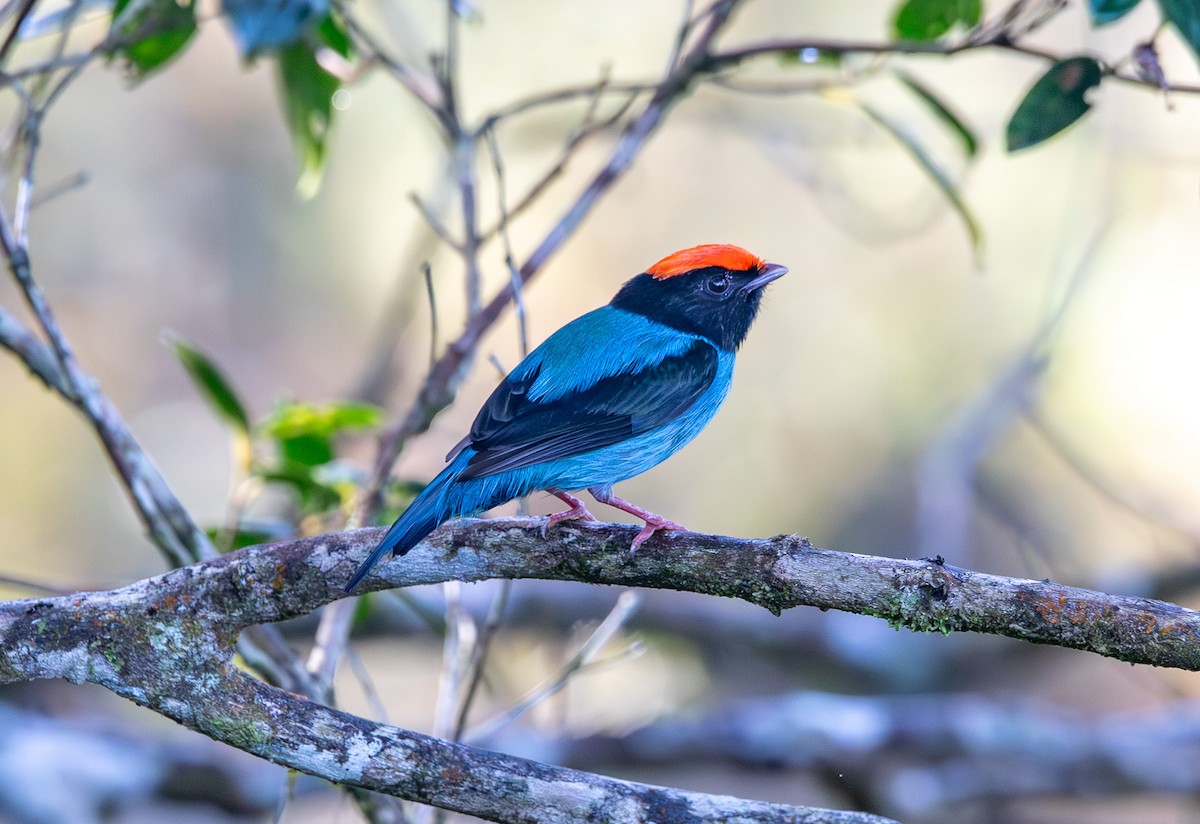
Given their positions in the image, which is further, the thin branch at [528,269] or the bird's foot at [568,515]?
the thin branch at [528,269]

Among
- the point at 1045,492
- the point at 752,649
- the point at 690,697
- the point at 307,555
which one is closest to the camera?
the point at 307,555

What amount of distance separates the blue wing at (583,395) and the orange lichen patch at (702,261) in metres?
0.35

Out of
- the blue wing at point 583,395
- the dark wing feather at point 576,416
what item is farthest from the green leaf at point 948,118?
the dark wing feather at point 576,416

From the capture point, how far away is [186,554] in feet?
12.0

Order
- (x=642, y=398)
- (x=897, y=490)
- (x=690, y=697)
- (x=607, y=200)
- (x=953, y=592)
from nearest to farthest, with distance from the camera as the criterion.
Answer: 1. (x=953, y=592)
2. (x=642, y=398)
3. (x=690, y=697)
4. (x=897, y=490)
5. (x=607, y=200)

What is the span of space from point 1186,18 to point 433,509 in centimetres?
237

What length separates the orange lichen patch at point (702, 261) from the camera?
416cm

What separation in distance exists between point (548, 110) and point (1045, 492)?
5192mm

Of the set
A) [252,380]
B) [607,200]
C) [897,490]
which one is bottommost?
[897,490]

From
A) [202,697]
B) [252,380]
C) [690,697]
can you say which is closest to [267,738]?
[202,697]

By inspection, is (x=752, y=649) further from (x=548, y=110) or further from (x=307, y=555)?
(x=548, y=110)

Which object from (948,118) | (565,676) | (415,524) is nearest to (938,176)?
(948,118)

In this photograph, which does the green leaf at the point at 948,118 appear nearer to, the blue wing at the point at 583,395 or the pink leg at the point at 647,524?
the blue wing at the point at 583,395

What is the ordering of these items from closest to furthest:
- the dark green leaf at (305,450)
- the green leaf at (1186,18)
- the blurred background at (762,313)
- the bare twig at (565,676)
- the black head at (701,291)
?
1. the green leaf at (1186,18)
2. the bare twig at (565,676)
3. the black head at (701,291)
4. the dark green leaf at (305,450)
5. the blurred background at (762,313)
